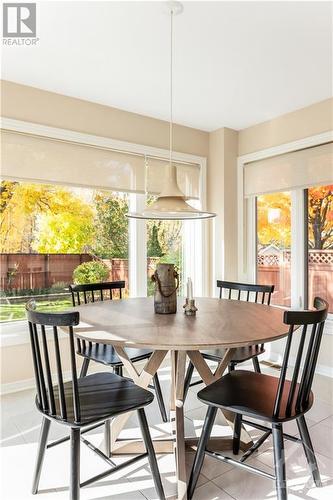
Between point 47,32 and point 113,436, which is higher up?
point 47,32

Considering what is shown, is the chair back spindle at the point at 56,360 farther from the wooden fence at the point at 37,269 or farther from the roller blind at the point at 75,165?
the roller blind at the point at 75,165

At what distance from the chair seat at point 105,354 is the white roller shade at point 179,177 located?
73.5 inches

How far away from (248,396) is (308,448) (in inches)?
18.2

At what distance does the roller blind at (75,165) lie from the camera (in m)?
3.09

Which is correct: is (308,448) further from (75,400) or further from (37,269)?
(37,269)

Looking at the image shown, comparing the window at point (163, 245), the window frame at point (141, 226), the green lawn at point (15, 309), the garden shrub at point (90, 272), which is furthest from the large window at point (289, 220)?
the green lawn at point (15, 309)

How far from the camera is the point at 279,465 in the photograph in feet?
5.15

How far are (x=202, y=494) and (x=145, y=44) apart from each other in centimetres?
277

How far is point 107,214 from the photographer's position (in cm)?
373

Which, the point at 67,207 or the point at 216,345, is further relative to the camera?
the point at 67,207

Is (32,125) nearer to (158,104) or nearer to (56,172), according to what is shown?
(56,172)

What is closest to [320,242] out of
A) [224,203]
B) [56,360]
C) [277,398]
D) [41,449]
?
[224,203]

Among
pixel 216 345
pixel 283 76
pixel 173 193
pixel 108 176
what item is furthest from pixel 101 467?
pixel 283 76

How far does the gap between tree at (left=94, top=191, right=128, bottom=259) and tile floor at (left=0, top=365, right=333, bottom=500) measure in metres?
1.68
